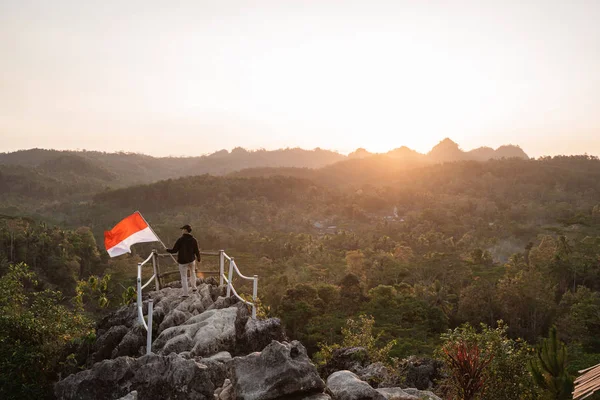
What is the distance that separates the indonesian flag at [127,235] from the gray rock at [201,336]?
317 centimetres

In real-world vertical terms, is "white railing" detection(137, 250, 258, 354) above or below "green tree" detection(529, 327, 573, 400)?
above

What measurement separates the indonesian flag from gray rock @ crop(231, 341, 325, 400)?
612 cm

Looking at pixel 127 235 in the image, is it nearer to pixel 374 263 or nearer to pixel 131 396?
pixel 131 396

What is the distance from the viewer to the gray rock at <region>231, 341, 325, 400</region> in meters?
9.62

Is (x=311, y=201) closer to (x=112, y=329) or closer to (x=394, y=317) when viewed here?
(x=394, y=317)

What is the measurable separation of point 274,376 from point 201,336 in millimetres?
3547

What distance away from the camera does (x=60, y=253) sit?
192 ft

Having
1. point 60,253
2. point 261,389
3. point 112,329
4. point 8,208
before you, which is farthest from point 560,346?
point 8,208

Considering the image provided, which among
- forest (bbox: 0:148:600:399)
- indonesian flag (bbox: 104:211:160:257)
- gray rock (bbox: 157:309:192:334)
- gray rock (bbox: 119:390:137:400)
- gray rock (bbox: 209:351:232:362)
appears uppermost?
indonesian flag (bbox: 104:211:160:257)

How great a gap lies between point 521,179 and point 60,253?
510 ft

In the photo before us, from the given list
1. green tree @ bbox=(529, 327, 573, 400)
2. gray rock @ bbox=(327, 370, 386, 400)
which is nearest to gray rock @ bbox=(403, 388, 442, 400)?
gray rock @ bbox=(327, 370, 386, 400)

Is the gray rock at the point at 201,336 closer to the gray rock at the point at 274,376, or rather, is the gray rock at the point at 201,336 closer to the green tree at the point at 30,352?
the gray rock at the point at 274,376

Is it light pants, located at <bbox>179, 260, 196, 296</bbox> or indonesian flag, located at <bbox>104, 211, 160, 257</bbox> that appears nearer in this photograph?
indonesian flag, located at <bbox>104, 211, 160, 257</bbox>

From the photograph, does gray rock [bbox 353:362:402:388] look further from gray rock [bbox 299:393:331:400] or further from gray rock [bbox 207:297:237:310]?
gray rock [bbox 299:393:331:400]
